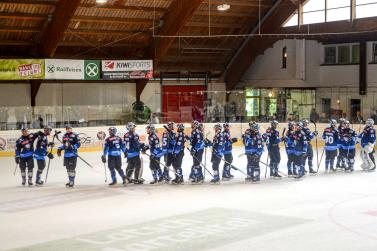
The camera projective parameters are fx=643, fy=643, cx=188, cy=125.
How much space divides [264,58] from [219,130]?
1834 cm

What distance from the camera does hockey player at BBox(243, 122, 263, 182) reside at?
16484mm

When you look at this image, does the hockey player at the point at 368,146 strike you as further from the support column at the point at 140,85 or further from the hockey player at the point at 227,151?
the support column at the point at 140,85

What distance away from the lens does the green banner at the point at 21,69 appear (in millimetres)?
26031

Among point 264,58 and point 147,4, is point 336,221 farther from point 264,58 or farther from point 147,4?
point 264,58

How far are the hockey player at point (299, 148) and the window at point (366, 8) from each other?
46.3ft

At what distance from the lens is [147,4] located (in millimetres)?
27438

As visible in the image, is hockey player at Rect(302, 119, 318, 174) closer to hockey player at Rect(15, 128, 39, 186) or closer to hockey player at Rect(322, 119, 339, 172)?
hockey player at Rect(322, 119, 339, 172)

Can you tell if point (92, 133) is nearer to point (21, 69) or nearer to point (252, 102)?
point (21, 69)

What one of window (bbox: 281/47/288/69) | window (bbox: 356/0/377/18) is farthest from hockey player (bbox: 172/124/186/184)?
window (bbox: 281/47/288/69)

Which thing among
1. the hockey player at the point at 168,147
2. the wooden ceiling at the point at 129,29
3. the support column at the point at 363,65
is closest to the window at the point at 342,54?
the support column at the point at 363,65

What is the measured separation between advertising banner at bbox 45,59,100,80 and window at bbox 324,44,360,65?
1145 centimetres

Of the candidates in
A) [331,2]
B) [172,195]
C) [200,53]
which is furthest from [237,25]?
[172,195]

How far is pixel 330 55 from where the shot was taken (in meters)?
31.8

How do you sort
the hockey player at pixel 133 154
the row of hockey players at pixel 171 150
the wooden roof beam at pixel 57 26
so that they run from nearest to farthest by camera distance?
1. the row of hockey players at pixel 171 150
2. the hockey player at pixel 133 154
3. the wooden roof beam at pixel 57 26
